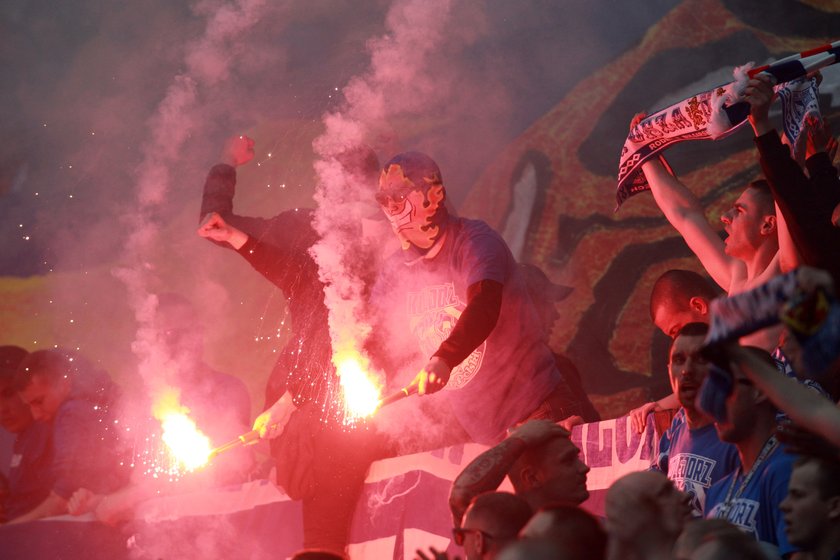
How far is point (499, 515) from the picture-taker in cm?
264

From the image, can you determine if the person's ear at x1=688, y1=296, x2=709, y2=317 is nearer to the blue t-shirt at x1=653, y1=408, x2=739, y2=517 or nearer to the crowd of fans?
the crowd of fans

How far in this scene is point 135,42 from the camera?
866 centimetres

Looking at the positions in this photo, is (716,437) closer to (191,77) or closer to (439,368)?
(439,368)

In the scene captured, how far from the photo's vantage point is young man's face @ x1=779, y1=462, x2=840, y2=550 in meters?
2.12

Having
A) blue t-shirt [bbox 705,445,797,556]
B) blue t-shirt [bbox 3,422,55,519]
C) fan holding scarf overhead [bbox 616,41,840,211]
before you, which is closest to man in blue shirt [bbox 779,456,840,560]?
blue t-shirt [bbox 705,445,797,556]

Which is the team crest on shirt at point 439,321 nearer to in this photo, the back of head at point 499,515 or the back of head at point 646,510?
the back of head at point 499,515

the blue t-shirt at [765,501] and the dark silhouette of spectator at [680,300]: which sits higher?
the dark silhouette of spectator at [680,300]

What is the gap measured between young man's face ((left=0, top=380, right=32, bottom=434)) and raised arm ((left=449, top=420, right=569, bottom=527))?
5273 millimetres

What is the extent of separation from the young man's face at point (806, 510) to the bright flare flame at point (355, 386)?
272cm

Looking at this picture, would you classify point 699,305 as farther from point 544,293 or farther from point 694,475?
point 544,293

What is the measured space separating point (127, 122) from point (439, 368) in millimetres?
5739

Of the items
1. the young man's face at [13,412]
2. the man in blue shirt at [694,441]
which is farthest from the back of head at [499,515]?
the young man's face at [13,412]

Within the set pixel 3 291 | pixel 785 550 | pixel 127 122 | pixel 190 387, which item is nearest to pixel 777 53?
pixel 785 550

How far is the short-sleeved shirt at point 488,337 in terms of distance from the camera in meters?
4.30
